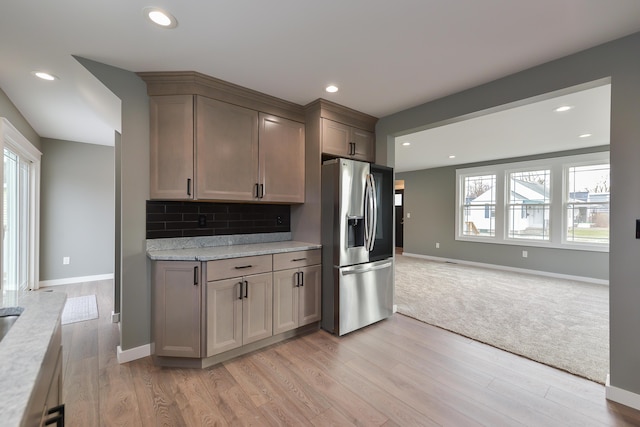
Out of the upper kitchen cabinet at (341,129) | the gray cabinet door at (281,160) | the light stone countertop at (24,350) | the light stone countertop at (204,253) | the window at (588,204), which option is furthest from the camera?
the window at (588,204)

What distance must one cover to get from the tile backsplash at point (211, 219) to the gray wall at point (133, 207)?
0.41ft

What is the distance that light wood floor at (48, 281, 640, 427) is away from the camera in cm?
175

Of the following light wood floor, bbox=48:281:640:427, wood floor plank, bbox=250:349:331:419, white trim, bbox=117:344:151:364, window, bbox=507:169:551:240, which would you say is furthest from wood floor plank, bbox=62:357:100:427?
window, bbox=507:169:551:240

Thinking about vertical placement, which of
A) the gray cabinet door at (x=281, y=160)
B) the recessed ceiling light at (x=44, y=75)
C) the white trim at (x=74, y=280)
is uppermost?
the recessed ceiling light at (x=44, y=75)

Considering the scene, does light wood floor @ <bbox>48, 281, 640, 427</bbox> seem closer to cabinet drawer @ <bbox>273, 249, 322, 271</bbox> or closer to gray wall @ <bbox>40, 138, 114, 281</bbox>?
cabinet drawer @ <bbox>273, 249, 322, 271</bbox>

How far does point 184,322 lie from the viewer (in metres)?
2.26

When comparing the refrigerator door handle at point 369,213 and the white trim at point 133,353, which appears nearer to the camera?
the white trim at point 133,353

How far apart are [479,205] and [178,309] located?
6.64 meters

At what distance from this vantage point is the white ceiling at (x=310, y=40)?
164 cm

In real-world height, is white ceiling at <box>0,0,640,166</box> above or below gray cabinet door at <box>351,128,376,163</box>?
above

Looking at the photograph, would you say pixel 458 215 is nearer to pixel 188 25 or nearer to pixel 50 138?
pixel 188 25

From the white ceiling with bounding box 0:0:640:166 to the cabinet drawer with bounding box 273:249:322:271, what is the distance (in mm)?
1620

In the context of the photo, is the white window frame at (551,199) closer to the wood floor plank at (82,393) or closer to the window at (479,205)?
the window at (479,205)

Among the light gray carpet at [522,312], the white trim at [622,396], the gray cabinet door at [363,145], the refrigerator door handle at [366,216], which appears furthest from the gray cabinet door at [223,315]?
→ the white trim at [622,396]
